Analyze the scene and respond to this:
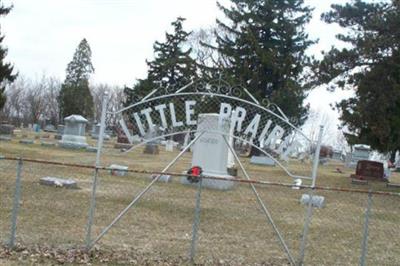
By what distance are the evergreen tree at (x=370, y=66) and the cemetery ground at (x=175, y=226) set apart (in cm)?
771

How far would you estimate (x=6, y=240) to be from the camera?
796 centimetres

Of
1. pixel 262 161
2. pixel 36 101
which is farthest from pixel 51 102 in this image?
pixel 262 161

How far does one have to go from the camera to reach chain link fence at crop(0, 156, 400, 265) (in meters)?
8.32

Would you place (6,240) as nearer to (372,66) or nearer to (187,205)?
(187,205)

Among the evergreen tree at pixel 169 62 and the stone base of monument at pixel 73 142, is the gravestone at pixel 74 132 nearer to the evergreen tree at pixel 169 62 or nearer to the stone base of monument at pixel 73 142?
the stone base of monument at pixel 73 142

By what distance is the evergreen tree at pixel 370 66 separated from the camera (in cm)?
2328

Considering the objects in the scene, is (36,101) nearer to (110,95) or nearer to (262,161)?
(110,95)

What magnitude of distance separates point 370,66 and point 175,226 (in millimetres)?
16862

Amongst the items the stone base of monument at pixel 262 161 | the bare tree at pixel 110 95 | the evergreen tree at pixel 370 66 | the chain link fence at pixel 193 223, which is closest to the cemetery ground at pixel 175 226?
the chain link fence at pixel 193 223

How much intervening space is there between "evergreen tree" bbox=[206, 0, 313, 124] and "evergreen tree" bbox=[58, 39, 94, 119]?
37.0 m

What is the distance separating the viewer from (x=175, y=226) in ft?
34.9

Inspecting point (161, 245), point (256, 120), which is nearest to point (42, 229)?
point (161, 245)

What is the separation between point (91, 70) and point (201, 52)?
33.7 m

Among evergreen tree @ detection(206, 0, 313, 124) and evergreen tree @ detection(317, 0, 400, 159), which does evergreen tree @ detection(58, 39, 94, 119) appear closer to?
evergreen tree @ detection(206, 0, 313, 124)
